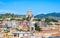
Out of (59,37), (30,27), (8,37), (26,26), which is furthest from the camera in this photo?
(26,26)

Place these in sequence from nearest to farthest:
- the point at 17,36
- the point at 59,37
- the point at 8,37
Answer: the point at 8,37, the point at 59,37, the point at 17,36

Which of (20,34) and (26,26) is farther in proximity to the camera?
(26,26)

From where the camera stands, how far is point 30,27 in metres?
21.6

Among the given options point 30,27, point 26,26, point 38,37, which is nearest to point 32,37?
point 38,37

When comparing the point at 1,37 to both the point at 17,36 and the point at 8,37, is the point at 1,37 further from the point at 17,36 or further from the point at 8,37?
the point at 17,36

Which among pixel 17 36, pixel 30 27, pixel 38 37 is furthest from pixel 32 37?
pixel 30 27

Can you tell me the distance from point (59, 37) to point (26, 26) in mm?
7319

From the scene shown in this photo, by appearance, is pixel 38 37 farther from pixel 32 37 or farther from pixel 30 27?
pixel 30 27

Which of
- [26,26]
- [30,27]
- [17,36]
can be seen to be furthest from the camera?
[26,26]

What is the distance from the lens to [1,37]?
15.4m

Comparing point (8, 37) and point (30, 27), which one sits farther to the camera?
point (30, 27)

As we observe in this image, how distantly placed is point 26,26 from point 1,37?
7.90 meters

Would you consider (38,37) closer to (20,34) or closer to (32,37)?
(32,37)

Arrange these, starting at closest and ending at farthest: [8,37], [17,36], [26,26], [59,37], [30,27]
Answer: [8,37]
[59,37]
[17,36]
[30,27]
[26,26]
